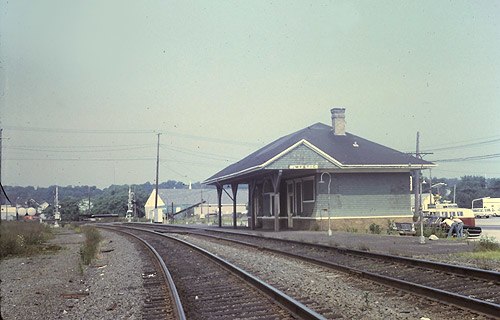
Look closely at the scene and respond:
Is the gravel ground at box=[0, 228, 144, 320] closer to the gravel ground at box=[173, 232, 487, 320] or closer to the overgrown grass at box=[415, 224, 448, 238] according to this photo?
the gravel ground at box=[173, 232, 487, 320]

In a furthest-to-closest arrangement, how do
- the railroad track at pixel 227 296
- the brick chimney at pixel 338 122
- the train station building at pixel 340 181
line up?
1. the brick chimney at pixel 338 122
2. the train station building at pixel 340 181
3. the railroad track at pixel 227 296

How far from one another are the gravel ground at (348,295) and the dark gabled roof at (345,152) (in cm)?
1917

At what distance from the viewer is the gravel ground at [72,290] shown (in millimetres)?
9000

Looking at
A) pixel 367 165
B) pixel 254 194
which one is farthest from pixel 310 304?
pixel 254 194

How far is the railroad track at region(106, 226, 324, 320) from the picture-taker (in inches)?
310

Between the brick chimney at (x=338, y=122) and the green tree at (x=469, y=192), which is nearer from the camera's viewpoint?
the brick chimney at (x=338, y=122)

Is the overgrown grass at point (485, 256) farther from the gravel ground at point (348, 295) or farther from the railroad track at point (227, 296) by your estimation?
the railroad track at point (227, 296)

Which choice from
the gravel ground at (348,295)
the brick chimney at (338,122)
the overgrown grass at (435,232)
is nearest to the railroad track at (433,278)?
the gravel ground at (348,295)

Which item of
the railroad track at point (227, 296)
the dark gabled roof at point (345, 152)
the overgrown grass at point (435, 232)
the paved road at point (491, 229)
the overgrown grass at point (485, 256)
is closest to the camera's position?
the railroad track at point (227, 296)

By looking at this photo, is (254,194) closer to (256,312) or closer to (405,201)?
(405,201)

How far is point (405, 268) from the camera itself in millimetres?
12508

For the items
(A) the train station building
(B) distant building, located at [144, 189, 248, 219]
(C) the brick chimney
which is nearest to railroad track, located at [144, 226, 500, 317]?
(A) the train station building

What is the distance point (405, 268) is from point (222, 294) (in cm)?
465

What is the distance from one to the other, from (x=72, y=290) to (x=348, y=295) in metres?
5.74
